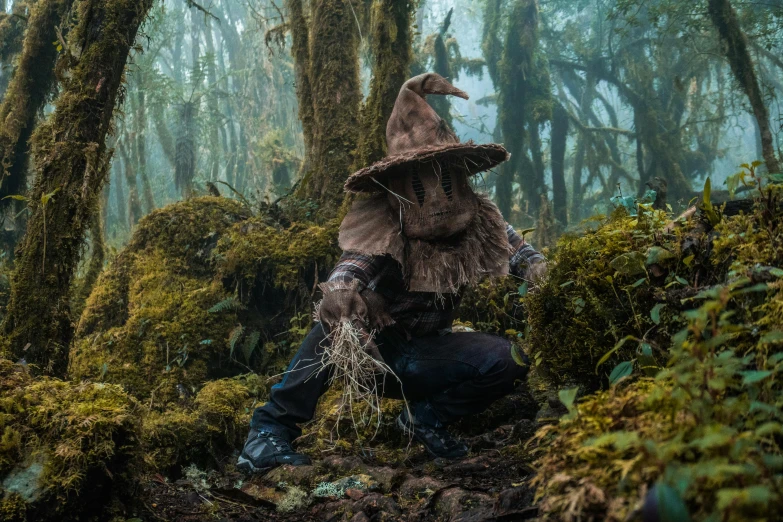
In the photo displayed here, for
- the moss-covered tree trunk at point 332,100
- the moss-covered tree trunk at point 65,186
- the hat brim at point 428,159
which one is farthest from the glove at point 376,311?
the moss-covered tree trunk at point 332,100

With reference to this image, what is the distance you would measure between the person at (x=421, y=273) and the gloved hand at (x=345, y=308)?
0.02 m

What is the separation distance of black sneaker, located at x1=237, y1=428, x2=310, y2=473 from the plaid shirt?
3.55 feet

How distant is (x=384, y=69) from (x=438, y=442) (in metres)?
4.37

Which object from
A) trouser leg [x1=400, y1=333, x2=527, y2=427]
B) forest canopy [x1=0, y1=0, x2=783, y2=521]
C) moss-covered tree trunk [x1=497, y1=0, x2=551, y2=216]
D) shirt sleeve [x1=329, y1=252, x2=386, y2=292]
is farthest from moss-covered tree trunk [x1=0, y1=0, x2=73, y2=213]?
moss-covered tree trunk [x1=497, y1=0, x2=551, y2=216]

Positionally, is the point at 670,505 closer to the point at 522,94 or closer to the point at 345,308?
the point at 345,308

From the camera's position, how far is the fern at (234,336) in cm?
575

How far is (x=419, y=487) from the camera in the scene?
3258 millimetres

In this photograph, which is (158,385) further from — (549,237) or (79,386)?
(549,237)

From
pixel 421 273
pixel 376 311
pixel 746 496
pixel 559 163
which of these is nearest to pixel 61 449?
pixel 376 311

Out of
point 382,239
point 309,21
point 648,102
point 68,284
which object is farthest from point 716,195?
point 68,284

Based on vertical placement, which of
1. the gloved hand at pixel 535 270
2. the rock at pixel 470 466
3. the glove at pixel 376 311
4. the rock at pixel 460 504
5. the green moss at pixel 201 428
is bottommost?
the rock at pixel 470 466

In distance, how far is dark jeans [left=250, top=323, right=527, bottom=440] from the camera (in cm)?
389

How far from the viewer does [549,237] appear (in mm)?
13133

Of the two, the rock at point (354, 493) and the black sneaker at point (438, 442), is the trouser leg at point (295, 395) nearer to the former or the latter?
the black sneaker at point (438, 442)
